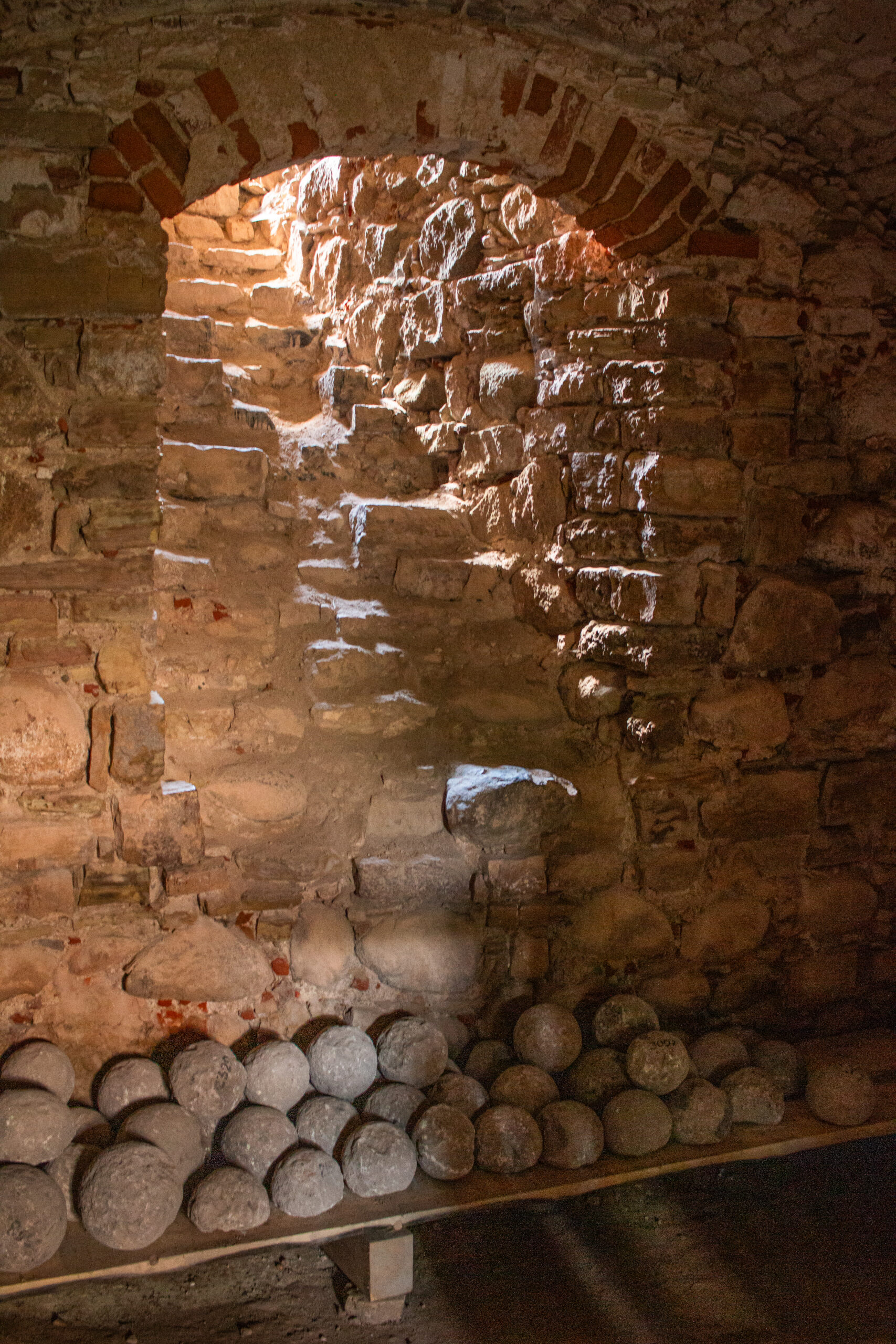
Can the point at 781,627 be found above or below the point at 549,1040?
above

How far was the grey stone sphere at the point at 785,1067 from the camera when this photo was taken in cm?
268

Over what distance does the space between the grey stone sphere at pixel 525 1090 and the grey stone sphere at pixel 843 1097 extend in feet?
2.38

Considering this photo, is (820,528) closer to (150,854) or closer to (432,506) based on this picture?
(432,506)

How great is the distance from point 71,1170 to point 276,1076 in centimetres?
50

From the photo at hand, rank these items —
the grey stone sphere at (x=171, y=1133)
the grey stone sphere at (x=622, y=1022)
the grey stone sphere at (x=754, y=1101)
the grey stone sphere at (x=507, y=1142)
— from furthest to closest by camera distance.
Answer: the grey stone sphere at (x=622, y=1022) < the grey stone sphere at (x=754, y=1101) < the grey stone sphere at (x=507, y=1142) < the grey stone sphere at (x=171, y=1133)

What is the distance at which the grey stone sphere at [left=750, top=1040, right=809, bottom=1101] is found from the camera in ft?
8.80

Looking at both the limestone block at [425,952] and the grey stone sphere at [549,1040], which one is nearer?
the grey stone sphere at [549,1040]

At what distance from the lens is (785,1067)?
2.69 m

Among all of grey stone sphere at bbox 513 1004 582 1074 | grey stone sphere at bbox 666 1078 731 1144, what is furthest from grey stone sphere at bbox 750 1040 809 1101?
grey stone sphere at bbox 513 1004 582 1074

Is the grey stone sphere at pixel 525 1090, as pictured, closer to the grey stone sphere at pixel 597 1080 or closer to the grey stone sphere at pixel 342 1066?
the grey stone sphere at pixel 597 1080

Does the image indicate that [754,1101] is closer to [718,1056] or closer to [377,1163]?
[718,1056]

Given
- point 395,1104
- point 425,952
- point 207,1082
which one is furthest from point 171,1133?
point 425,952

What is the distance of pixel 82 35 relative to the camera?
86.2 inches

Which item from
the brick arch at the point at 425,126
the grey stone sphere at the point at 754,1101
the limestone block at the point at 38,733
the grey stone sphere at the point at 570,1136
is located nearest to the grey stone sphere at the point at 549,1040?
the grey stone sphere at the point at 570,1136
